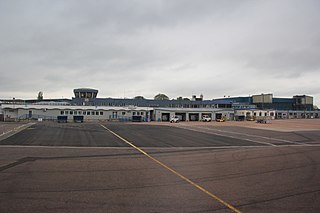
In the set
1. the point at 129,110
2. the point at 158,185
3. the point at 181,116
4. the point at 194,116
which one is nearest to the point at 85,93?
the point at 129,110

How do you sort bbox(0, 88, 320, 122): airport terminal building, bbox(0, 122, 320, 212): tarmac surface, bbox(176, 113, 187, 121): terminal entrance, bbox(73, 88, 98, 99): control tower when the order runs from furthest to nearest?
bbox(73, 88, 98, 99): control tower < bbox(176, 113, 187, 121): terminal entrance < bbox(0, 88, 320, 122): airport terminal building < bbox(0, 122, 320, 212): tarmac surface

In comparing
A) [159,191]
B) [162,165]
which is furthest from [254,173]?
[159,191]

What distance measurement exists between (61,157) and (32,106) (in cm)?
5999

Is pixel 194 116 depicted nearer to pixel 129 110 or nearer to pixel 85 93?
pixel 129 110

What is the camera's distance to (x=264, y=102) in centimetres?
11888

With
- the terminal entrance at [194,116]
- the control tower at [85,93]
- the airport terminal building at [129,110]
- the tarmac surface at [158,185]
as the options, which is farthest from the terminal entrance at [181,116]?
the tarmac surface at [158,185]

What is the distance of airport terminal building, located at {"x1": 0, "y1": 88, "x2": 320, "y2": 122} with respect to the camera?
227 ft

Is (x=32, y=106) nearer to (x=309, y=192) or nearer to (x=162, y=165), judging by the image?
(x=162, y=165)

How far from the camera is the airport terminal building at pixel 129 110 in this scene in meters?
69.1

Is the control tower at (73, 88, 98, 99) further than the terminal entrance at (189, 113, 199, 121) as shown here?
Yes

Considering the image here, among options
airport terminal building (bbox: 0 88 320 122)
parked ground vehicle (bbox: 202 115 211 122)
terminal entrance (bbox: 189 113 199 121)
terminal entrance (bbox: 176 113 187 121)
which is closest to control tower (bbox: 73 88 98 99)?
airport terminal building (bbox: 0 88 320 122)

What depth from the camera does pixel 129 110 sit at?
259ft

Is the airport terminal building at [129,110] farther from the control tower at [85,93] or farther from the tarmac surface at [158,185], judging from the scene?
the tarmac surface at [158,185]

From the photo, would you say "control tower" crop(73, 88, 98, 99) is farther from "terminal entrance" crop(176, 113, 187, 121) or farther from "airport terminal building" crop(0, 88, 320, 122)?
"terminal entrance" crop(176, 113, 187, 121)
